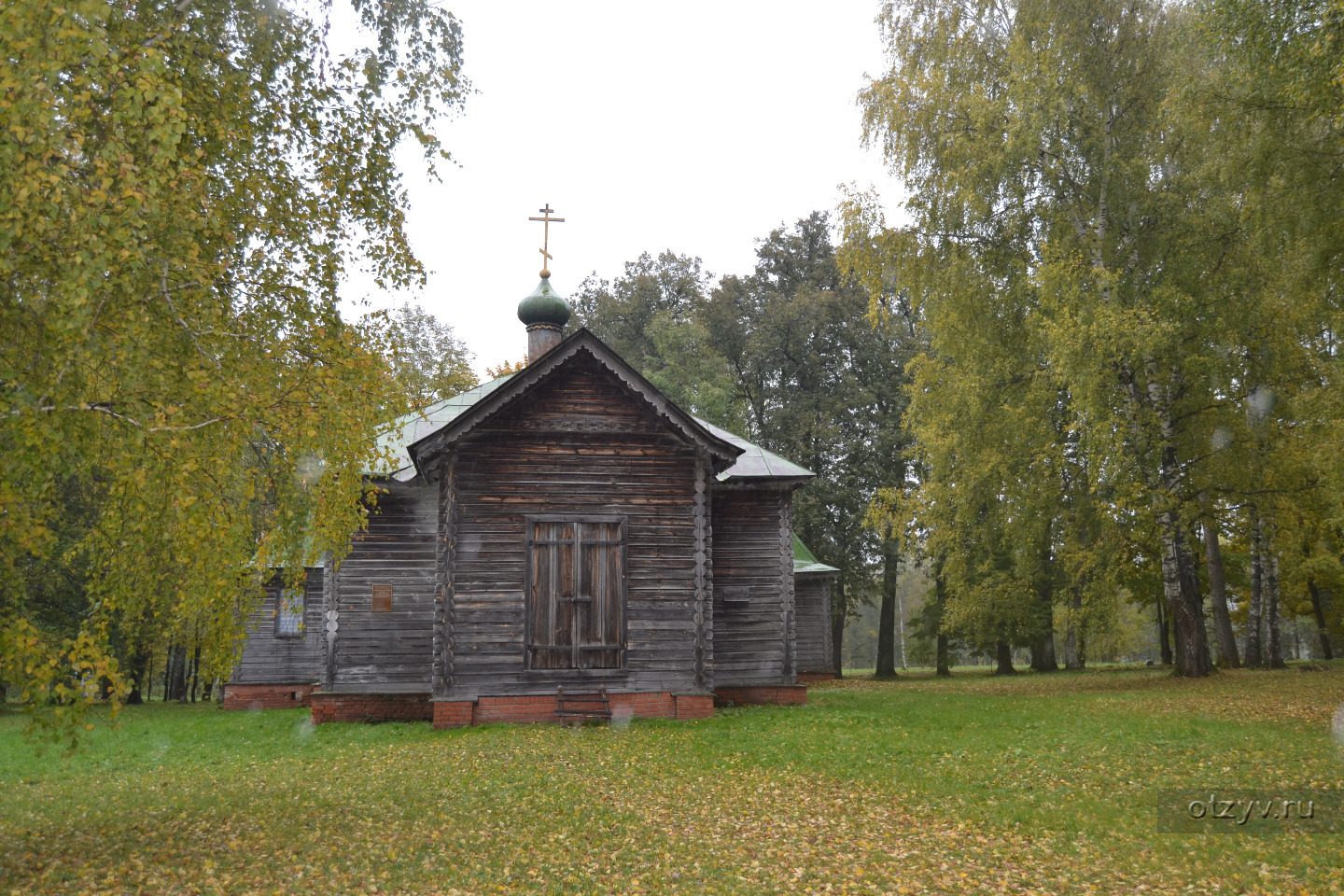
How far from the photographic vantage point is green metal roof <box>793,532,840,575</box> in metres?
33.4

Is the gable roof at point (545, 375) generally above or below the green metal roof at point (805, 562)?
above

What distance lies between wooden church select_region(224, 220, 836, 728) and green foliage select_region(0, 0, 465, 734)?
6561 mm

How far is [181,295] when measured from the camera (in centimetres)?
771

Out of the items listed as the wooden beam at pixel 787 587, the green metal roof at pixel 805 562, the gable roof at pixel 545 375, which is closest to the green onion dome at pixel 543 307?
the gable roof at pixel 545 375

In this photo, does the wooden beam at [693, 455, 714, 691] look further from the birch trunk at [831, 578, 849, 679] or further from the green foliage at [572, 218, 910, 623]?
the birch trunk at [831, 578, 849, 679]

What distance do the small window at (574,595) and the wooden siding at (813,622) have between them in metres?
18.5

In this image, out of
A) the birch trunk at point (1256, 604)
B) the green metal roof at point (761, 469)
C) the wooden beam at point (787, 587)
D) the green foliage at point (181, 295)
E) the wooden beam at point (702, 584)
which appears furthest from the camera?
the birch trunk at point (1256, 604)

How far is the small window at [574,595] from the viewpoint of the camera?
16.7 m

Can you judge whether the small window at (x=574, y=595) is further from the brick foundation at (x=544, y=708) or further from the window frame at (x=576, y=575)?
the brick foundation at (x=544, y=708)

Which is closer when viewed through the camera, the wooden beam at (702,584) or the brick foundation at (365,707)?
the wooden beam at (702,584)

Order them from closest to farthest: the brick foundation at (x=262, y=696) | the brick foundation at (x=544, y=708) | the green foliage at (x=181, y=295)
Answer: the green foliage at (x=181, y=295)
the brick foundation at (x=544, y=708)
the brick foundation at (x=262, y=696)

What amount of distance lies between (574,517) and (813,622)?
1983 centimetres

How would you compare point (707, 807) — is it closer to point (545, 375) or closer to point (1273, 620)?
point (545, 375)

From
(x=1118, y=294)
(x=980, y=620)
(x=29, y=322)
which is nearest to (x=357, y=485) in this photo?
(x=29, y=322)
